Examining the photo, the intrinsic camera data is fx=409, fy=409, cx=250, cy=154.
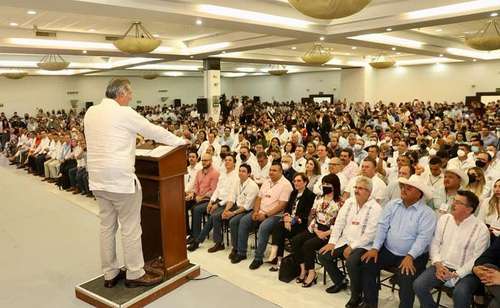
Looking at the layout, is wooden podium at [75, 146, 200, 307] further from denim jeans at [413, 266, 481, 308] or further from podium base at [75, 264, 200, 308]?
denim jeans at [413, 266, 481, 308]

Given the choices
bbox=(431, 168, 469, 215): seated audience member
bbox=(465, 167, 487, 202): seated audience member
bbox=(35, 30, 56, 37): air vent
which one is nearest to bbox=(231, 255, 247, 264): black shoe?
bbox=(431, 168, 469, 215): seated audience member

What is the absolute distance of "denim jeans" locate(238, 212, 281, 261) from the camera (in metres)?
Answer: 4.45

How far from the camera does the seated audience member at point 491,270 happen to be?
2809 millimetres

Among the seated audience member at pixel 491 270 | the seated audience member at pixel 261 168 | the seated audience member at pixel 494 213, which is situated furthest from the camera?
the seated audience member at pixel 261 168

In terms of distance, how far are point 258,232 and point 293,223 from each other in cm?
41

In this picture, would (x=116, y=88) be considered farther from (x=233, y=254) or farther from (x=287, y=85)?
(x=287, y=85)

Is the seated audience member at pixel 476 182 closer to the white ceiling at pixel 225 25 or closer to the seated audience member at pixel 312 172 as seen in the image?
the seated audience member at pixel 312 172

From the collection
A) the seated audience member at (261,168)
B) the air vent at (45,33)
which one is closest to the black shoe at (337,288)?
the seated audience member at (261,168)

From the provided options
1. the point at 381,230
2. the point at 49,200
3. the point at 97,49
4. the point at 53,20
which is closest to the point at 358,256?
the point at 381,230

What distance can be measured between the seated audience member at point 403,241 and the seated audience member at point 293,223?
101 centimetres

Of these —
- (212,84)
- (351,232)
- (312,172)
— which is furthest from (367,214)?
(212,84)

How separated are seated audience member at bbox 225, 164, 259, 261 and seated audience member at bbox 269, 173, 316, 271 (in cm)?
48

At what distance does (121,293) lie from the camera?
10.7 ft

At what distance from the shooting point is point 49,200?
297 inches
